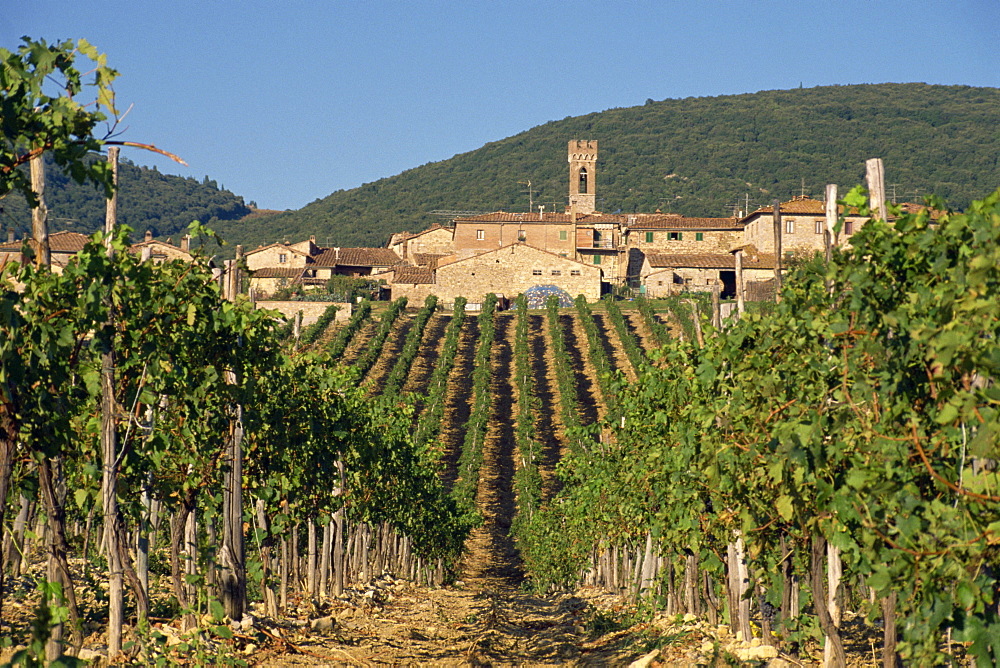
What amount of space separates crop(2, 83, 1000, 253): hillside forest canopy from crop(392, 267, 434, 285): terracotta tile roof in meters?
56.6

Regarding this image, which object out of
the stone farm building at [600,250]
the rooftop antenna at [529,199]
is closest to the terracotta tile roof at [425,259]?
the stone farm building at [600,250]

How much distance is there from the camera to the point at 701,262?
7775cm

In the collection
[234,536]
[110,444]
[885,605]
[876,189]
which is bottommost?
[234,536]

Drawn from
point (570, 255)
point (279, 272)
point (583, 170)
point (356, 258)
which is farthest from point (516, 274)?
point (583, 170)

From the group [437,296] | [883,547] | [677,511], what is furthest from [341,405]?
[437,296]

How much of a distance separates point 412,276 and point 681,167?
9996cm

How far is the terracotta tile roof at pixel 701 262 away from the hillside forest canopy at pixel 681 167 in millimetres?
56342

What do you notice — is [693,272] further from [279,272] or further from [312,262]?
[279,272]

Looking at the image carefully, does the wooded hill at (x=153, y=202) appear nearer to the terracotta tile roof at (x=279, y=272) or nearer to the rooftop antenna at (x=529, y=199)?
the terracotta tile roof at (x=279, y=272)

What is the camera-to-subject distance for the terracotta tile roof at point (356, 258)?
276 ft

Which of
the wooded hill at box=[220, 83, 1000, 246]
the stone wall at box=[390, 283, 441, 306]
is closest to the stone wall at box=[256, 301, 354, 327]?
the stone wall at box=[390, 283, 441, 306]

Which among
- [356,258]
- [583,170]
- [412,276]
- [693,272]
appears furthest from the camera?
[583,170]

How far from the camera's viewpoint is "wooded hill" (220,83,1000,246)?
143875 mm

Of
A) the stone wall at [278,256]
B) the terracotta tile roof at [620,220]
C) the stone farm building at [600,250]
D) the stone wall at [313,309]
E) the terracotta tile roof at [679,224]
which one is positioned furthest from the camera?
the terracotta tile roof at [679,224]
